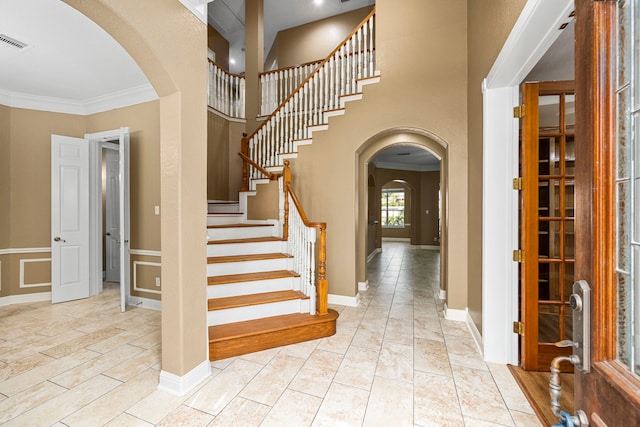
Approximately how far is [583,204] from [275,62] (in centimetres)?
790

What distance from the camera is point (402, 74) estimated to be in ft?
12.0

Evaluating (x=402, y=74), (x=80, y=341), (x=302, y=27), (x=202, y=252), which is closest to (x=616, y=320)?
(x=202, y=252)

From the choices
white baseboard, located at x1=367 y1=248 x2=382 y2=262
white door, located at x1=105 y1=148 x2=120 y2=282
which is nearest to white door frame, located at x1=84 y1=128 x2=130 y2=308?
white door, located at x1=105 y1=148 x2=120 y2=282

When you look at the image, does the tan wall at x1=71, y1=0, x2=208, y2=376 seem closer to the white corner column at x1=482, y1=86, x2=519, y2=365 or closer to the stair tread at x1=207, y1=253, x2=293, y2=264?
the stair tread at x1=207, y1=253, x2=293, y2=264

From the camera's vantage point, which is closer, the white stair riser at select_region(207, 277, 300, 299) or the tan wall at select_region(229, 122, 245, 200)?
the white stair riser at select_region(207, 277, 300, 299)

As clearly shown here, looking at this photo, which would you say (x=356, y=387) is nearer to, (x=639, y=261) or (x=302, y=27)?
(x=639, y=261)

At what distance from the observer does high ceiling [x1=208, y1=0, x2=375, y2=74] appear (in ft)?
20.3

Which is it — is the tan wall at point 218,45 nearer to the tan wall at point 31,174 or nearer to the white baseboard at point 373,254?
the tan wall at point 31,174

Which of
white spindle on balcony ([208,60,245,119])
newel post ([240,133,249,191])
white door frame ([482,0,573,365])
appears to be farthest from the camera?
white spindle on balcony ([208,60,245,119])

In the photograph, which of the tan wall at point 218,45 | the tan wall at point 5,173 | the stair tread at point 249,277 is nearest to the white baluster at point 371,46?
the stair tread at point 249,277

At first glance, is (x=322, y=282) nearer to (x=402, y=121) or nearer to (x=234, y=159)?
(x=402, y=121)

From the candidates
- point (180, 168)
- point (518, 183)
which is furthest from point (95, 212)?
point (518, 183)

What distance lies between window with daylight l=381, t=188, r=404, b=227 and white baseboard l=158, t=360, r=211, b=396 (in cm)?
1183

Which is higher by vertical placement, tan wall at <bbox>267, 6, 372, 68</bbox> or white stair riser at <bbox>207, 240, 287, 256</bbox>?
tan wall at <bbox>267, 6, 372, 68</bbox>
